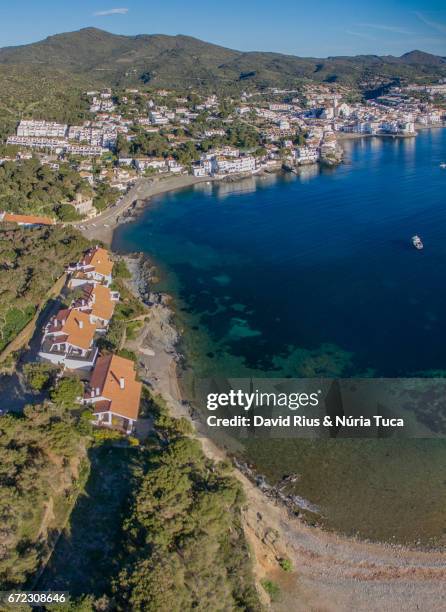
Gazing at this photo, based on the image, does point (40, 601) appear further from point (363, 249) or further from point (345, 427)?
point (363, 249)

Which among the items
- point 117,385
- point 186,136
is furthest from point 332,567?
point 186,136

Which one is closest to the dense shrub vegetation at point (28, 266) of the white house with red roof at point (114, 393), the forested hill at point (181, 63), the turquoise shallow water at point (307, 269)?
the turquoise shallow water at point (307, 269)

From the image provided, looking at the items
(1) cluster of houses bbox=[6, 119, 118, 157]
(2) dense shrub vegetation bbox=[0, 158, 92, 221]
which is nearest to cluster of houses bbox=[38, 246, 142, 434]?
(2) dense shrub vegetation bbox=[0, 158, 92, 221]

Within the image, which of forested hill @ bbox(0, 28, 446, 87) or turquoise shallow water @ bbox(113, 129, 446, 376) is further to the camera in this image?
forested hill @ bbox(0, 28, 446, 87)

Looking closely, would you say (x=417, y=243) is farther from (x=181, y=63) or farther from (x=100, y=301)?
(x=181, y=63)

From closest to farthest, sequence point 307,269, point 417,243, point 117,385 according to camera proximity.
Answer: point 117,385 < point 307,269 < point 417,243

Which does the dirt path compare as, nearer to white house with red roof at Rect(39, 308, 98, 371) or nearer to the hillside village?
white house with red roof at Rect(39, 308, 98, 371)
